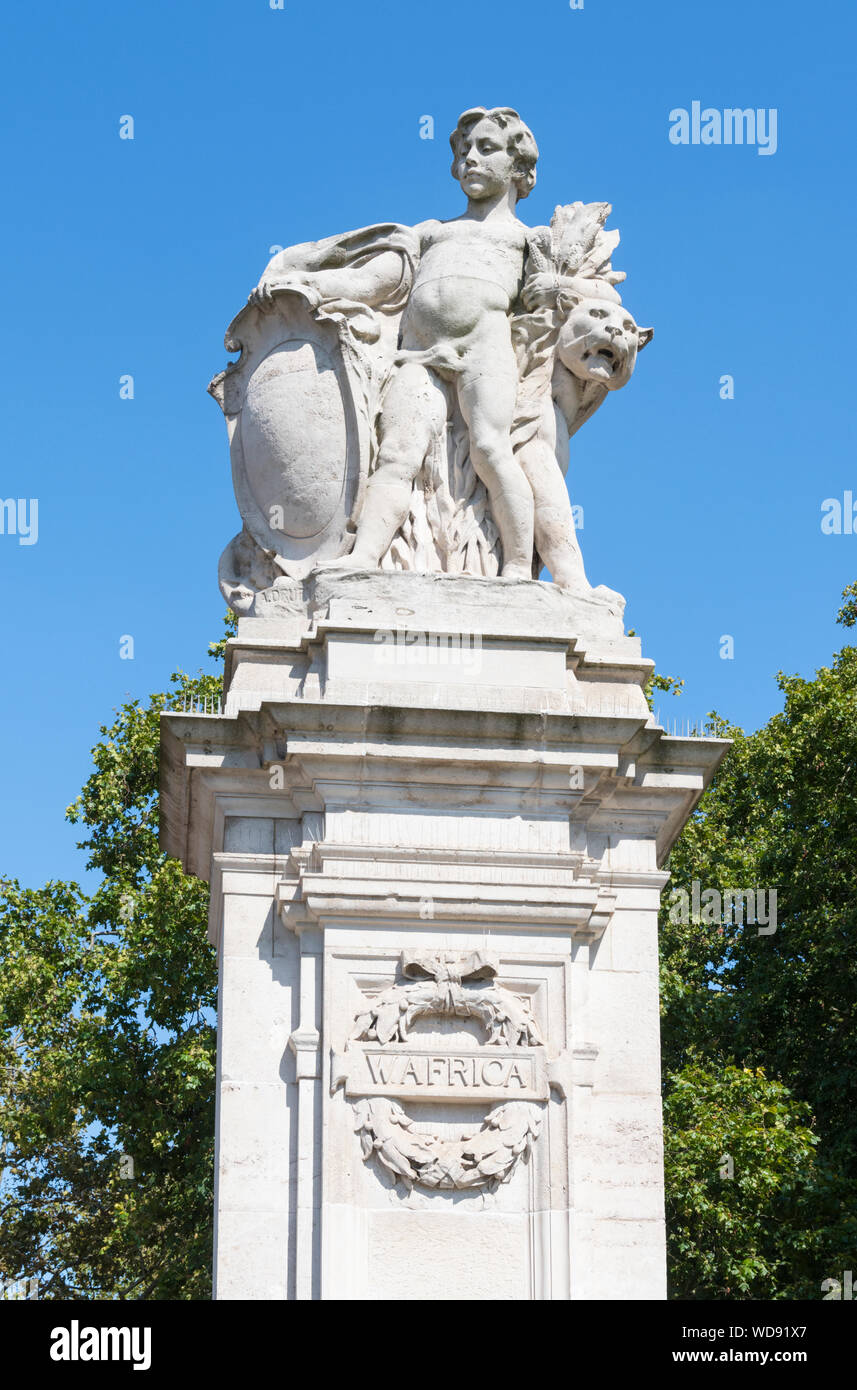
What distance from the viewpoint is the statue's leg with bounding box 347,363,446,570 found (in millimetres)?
12117

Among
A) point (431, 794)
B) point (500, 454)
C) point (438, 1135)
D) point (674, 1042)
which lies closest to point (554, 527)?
point (500, 454)

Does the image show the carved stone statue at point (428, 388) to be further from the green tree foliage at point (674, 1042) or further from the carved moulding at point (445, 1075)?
the green tree foliage at point (674, 1042)

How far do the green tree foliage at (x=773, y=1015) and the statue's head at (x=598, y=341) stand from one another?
1236 cm

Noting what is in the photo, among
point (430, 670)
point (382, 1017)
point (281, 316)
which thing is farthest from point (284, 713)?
point (281, 316)

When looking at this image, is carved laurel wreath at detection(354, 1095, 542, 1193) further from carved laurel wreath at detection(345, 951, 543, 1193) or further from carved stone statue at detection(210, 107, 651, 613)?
carved stone statue at detection(210, 107, 651, 613)

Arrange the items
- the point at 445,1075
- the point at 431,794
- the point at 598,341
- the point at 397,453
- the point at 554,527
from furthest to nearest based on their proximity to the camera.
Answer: the point at 598,341, the point at 554,527, the point at 397,453, the point at 431,794, the point at 445,1075

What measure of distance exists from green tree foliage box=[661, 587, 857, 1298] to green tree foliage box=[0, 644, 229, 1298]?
5759mm

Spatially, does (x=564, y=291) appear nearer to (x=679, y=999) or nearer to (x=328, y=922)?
(x=328, y=922)

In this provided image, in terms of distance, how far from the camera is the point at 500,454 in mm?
12336

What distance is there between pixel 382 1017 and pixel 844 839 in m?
16.2

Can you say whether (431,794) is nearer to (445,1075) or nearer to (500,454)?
(445,1075)

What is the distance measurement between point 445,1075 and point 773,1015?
53.4 feet

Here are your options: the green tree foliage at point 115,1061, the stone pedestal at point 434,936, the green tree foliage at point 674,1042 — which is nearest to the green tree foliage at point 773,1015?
the green tree foliage at point 674,1042

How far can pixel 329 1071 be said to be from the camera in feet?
35.9
